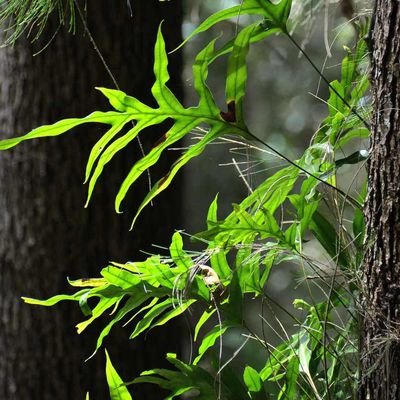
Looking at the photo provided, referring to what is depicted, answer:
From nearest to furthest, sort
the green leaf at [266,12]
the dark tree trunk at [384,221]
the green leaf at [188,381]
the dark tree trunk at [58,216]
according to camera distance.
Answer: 1. the dark tree trunk at [384,221]
2. the green leaf at [266,12]
3. the green leaf at [188,381]
4. the dark tree trunk at [58,216]

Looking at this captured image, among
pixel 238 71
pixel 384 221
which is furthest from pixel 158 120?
pixel 384 221

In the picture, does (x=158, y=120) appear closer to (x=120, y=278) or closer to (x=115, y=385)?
(x=120, y=278)

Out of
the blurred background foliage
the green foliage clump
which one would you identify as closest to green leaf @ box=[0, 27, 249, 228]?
the green foliage clump

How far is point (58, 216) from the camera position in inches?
70.4

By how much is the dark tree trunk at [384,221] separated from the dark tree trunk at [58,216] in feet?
3.01

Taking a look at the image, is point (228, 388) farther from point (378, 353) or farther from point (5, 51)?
point (5, 51)

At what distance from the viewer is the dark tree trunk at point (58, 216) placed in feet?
5.80

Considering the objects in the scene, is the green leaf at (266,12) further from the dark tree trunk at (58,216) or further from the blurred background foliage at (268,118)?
the blurred background foliage at (268,118)

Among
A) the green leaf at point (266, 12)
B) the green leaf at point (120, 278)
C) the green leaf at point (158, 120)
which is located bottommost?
the green leaf at point (120, 278)

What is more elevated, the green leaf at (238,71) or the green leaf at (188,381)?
the green leaf at (238,71)

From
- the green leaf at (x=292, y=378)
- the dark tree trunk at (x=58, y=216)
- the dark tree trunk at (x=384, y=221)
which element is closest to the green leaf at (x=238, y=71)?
the dark tree trunk at (x=384, y=221)

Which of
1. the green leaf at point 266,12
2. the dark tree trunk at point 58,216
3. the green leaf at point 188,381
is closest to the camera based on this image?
the green leaf at point 266,12

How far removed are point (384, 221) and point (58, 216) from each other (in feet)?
3.27

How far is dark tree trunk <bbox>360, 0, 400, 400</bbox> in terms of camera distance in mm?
934
